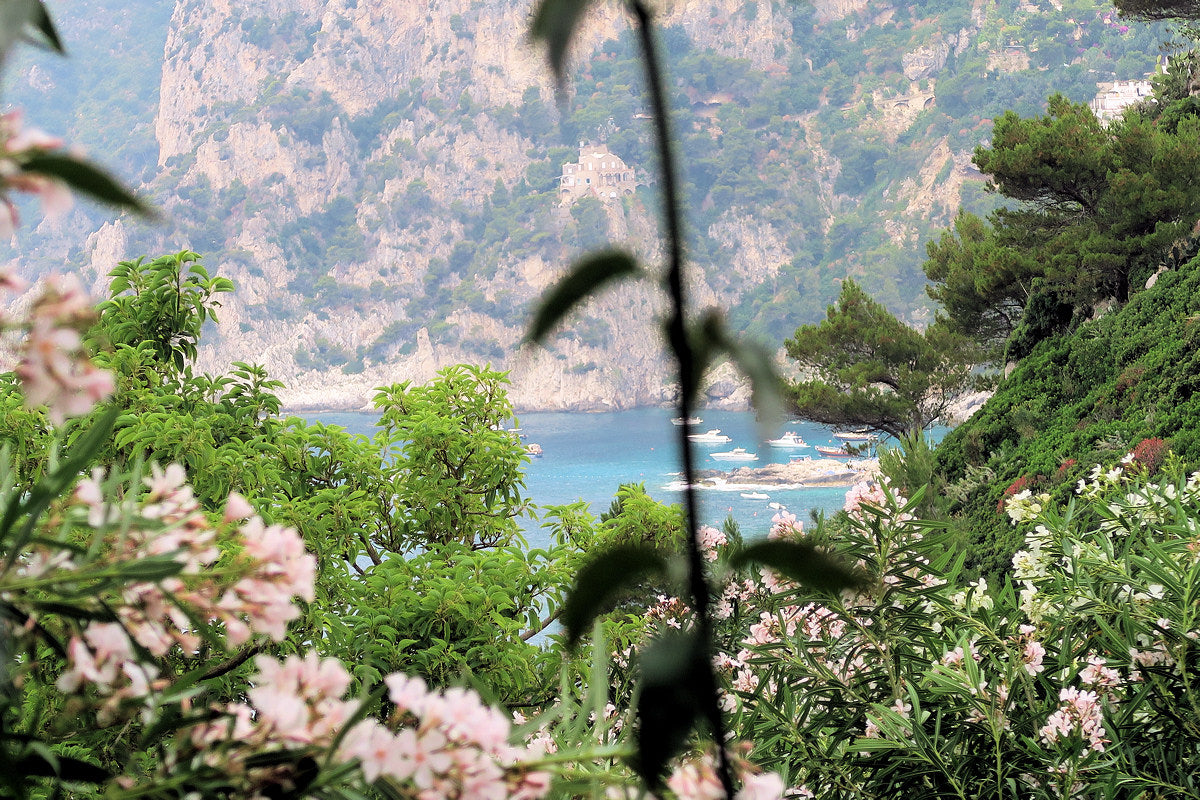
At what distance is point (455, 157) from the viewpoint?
5394 cm

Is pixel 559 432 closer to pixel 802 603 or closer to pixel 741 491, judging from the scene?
pixel 741 491

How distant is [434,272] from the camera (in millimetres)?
50500

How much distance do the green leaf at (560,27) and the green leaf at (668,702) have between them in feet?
0.82

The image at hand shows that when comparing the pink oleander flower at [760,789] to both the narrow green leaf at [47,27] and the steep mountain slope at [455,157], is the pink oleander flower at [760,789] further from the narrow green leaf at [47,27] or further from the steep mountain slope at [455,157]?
the steep mountain slope at [455,157]

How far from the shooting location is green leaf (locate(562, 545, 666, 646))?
0.44 m

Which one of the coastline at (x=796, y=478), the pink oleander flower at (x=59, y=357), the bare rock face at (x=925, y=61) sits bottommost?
the coastline at (x=796, y=478)

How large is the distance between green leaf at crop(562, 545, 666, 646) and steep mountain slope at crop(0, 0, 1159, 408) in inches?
1185

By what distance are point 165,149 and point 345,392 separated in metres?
24.3

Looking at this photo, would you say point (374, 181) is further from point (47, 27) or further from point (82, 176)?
point (82, 176)

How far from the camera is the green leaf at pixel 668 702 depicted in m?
0.40

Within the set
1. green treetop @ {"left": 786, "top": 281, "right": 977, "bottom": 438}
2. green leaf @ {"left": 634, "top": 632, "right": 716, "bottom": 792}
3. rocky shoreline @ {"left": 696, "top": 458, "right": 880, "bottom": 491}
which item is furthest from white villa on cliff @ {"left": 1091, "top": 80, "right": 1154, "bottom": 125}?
green leaf @ {"left": 634, "top": 632, "right": 716, "bottom": 792}

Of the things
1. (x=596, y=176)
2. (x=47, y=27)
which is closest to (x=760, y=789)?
(x=47, y=27)

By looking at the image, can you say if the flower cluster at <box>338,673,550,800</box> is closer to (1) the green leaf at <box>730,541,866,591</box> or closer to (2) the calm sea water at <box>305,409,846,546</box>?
(1) the green leaf at <box>730,541,866,591</box>

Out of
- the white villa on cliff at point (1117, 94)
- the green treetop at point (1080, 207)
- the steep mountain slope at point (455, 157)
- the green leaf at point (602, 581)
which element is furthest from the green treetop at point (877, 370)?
the white villa on cliff at point (1117, 94)
